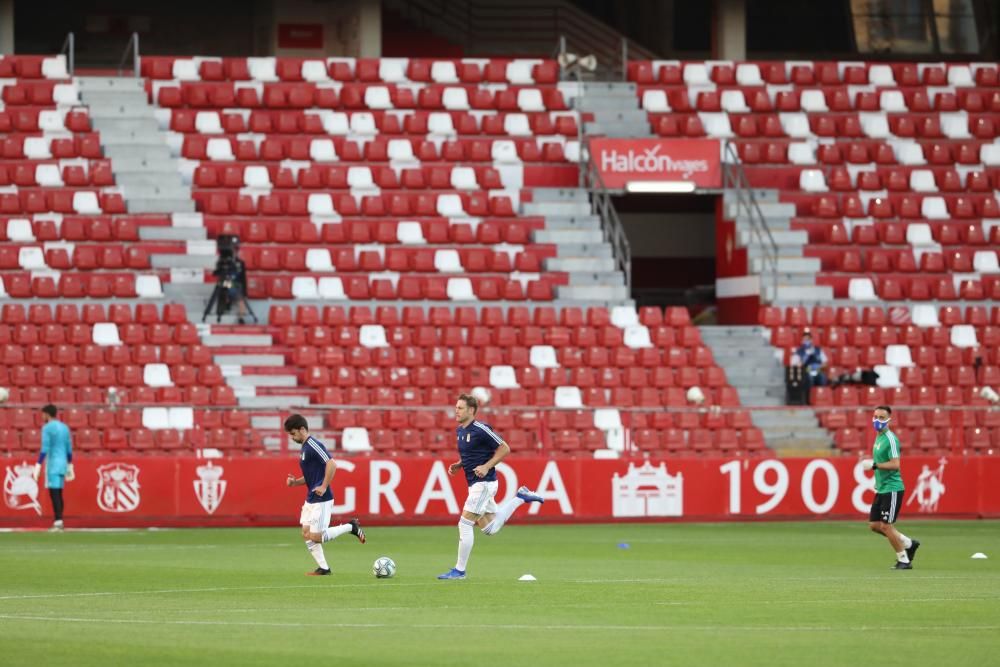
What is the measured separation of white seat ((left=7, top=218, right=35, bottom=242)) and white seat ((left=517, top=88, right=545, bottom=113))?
11338 millimetres

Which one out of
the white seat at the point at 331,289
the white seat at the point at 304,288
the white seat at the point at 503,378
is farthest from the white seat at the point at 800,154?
the white seat at the point at 304,288

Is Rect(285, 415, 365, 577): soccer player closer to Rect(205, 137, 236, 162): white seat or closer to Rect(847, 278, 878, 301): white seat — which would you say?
Rect(205, 137, 236, 162): white seat

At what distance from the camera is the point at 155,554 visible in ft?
74.1

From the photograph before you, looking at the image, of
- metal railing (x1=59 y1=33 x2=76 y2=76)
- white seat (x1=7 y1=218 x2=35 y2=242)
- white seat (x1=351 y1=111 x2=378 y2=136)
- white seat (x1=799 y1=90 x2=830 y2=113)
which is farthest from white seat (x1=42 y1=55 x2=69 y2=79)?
white seat (x1=799 y1=90 x2=830 y2=113)

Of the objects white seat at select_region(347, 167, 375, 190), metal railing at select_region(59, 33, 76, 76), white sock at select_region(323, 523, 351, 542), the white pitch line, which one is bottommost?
the white pitch line

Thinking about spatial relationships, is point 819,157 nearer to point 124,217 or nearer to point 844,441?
point 844,441

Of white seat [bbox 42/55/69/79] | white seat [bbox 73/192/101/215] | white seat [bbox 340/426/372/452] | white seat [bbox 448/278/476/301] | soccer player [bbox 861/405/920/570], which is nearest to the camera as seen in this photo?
soccer player [bbox 861/405/920/570]

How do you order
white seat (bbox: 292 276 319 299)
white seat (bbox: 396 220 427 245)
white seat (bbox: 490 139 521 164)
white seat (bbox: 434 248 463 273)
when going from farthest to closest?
white seat (bbox: 490 139 521 164) → white seat (bbox: 396 220 427 245) → white seat (bbox: 434 248 463 273) → white seat (bbox: 292 276 319 299)

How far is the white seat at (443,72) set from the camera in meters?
40.7

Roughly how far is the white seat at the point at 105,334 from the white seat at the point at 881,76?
65.3ft

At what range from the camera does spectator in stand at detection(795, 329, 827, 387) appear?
33531 mm

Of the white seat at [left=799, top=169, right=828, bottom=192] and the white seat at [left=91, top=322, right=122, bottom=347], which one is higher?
the white seat at [left=799, top=169, right=828, bottom=192]

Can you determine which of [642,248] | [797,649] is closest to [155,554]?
[797,649]

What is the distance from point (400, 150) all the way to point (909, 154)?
467 inches
